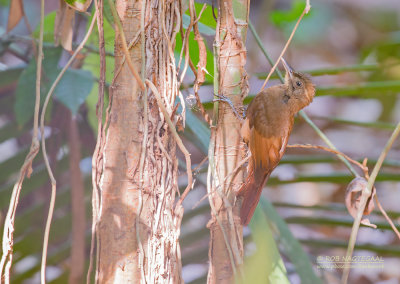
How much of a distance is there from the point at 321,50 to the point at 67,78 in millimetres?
3029

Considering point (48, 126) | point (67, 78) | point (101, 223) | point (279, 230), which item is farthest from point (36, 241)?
point (101, 223)

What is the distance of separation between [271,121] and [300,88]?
19 centimetres

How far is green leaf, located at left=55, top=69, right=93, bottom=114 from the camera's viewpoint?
109 centimetres

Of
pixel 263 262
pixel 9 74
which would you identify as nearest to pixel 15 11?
pixel 9 74

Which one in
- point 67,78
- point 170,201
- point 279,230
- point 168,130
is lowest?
point 279,230

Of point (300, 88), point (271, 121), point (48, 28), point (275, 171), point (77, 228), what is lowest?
point (77, 228)

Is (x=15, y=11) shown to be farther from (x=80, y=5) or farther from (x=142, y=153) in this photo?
(x=142, y=153)

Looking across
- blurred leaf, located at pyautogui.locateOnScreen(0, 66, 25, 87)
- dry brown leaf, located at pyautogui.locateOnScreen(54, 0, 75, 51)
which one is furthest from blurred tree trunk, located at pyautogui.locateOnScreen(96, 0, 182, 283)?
blurred leaf, located at pyautogui.locateOnScreen(0, 66, 25, 87)

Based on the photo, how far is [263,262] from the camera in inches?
26.8

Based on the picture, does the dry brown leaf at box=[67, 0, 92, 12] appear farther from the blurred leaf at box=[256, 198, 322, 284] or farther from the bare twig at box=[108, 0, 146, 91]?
the blurred leaf at box=[256, 198, 322, 284]

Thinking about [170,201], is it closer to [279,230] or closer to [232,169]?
[232,169]

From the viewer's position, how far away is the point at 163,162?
0.66 m

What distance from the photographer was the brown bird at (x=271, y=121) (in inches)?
42.8

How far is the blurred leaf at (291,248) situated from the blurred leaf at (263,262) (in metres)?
0.09
